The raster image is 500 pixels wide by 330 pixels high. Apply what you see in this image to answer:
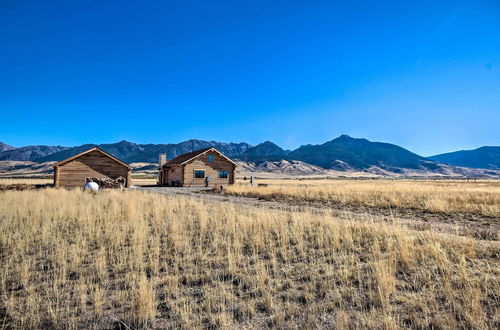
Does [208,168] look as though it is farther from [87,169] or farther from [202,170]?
[87,169]

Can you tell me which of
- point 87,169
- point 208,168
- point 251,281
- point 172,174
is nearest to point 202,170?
point 208,168

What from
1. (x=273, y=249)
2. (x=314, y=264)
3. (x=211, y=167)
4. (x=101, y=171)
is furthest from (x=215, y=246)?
(x=211, y=167)

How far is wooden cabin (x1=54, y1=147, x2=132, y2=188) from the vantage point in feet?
105

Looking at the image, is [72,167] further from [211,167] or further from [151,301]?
[151,301]

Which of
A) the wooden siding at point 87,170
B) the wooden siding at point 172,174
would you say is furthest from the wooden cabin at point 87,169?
the wooden siding at point 172,174

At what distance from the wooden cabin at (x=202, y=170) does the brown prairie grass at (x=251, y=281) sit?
107 feet

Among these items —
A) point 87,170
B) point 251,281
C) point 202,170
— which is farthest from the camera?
point 202,170

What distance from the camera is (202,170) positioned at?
4181 centimetres

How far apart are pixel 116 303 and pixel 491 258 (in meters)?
7.13

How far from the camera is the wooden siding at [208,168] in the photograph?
1606 inches

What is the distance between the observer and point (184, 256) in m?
6.33

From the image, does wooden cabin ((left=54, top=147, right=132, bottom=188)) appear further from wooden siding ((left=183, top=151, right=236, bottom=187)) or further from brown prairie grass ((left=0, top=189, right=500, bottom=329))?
brown prairie grass ((left=0, top=189, right=500, bottom=329))

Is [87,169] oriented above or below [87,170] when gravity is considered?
above

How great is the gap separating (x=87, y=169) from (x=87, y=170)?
0.41 ft
